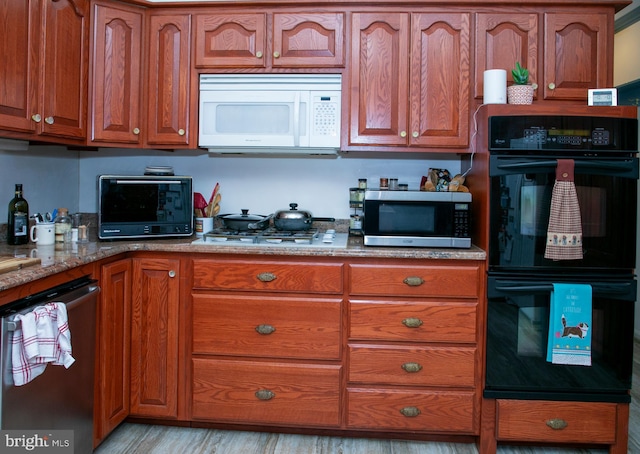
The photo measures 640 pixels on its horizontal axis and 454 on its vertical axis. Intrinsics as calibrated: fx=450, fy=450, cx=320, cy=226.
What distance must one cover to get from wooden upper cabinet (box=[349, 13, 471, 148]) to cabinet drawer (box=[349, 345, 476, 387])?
101 centimetres

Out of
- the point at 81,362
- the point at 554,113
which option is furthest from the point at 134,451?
the point at 554,113

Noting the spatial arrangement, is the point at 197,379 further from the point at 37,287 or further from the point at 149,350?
the point at 37,287

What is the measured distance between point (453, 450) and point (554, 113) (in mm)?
1569

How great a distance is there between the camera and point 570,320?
1.92m

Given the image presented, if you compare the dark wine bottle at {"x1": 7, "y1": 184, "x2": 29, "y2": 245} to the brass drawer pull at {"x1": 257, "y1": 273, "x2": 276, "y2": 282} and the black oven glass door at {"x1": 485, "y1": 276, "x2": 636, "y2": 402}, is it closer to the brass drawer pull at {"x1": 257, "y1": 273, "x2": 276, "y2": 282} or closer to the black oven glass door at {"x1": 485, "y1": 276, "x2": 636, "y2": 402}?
the brass drawer pull at {"x1": 257, "y1": 273, "x2": 276, "y2": 282}

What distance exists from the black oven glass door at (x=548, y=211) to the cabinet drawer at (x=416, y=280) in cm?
17

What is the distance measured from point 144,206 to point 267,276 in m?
0.77

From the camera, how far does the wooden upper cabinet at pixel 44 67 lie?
1789 mm

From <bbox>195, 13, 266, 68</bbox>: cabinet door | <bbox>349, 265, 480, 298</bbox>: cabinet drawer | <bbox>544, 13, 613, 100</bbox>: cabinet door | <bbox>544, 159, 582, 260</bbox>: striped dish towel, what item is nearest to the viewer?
<bbox>544, 159, 582, 260</bbox>: striped dish towel

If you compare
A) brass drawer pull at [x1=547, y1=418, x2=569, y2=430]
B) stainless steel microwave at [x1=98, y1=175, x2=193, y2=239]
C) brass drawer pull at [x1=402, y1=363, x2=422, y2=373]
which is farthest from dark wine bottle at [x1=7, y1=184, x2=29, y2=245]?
brass drawer pull at [x1=547, y1=418, x2=569, y2=430]

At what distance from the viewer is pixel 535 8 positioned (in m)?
2.22

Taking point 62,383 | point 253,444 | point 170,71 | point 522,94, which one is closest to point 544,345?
point 522,94

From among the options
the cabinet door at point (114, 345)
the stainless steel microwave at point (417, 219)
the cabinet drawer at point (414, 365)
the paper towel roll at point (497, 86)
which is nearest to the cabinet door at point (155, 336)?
the cabinet door at point (114, 345)

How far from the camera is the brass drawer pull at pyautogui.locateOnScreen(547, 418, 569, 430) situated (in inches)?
77.7
